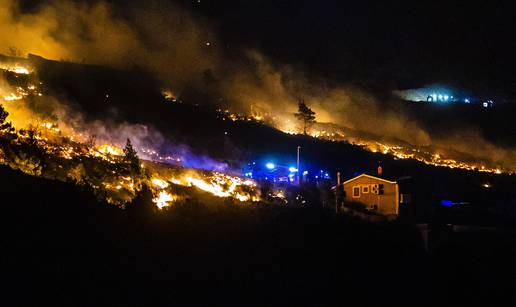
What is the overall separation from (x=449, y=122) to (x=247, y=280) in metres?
85.9

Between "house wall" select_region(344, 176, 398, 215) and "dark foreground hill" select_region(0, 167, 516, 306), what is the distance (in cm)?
634

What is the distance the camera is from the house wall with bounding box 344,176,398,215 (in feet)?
103

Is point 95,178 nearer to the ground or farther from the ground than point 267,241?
farther from the ground

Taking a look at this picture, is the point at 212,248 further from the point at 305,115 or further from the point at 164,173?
the point at 305,115

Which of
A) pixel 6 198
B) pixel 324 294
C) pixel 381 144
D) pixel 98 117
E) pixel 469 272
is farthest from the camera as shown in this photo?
pixel 381 144

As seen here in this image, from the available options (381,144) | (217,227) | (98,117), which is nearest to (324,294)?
(217,227)

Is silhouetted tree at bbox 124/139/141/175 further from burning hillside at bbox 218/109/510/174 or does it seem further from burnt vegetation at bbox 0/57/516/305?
burning hillside at bbox 218/109/510/174

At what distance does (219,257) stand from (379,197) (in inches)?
751

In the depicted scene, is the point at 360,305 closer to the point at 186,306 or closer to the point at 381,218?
the point at 186,306

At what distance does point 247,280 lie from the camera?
15.0m

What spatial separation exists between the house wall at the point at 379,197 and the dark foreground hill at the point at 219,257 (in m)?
6.34

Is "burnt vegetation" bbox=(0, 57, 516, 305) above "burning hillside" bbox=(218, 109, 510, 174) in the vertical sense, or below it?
below

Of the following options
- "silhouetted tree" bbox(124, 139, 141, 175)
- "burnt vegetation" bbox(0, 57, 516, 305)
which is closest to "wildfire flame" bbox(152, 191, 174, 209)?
"burnt vegetation" bbox(0, 57, 516, 305)

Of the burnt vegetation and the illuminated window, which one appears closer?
the burnt vegetation
